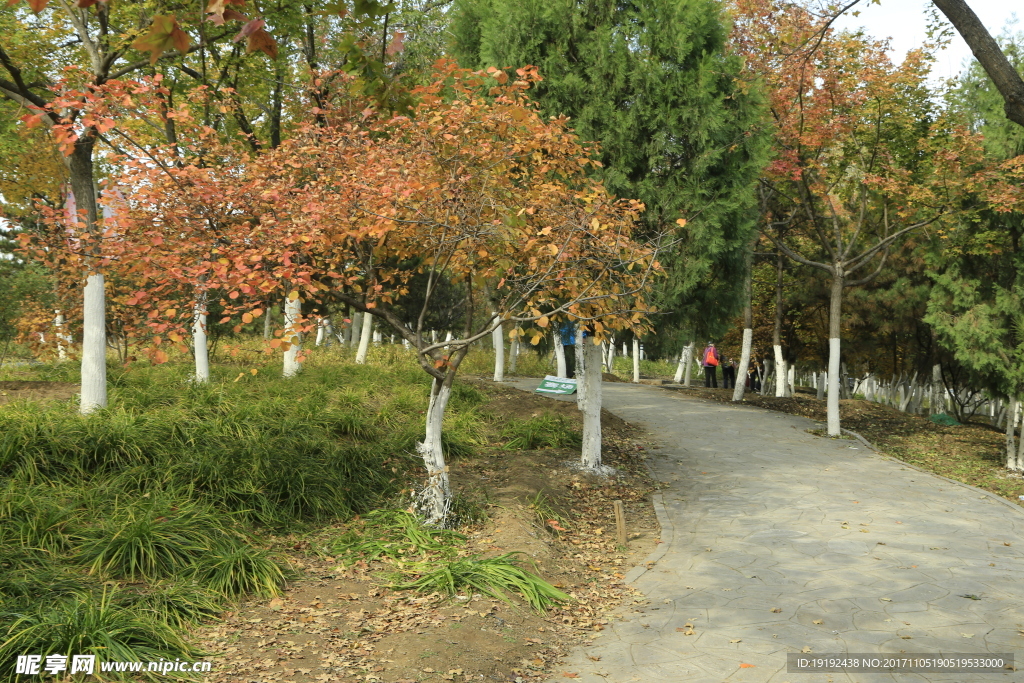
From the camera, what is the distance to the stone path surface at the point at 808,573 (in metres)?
5.82

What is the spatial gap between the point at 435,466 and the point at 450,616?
2086 mm

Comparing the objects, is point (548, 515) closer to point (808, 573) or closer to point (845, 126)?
point (808, 573)

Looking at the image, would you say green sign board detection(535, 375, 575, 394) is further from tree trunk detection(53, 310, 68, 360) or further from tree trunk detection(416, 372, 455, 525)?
tree trunk detection(53, 310, 68, 360)

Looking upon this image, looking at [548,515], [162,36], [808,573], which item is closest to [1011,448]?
[808,573]

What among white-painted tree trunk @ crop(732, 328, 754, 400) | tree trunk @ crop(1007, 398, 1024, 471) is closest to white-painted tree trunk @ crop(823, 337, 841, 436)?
tree trunk @ crop(1007, 398, 1024, 471)

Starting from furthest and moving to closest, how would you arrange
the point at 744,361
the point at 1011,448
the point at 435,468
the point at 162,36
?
the point at 744,361, the point at 1011,448, the point at 435,468, the point at 162,36

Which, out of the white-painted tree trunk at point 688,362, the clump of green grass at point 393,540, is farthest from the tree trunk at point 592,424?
the white-painted tree trunk at point 688,362

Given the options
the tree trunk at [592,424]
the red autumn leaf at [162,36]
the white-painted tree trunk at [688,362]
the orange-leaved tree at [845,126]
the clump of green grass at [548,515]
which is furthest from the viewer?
the white-painted tree trunk at [688,362]

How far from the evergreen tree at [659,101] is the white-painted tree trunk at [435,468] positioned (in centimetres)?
382

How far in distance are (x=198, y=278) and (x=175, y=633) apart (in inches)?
115

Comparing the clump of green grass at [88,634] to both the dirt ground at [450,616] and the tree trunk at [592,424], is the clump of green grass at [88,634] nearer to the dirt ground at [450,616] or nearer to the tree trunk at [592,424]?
the dirt ground at [450,616]

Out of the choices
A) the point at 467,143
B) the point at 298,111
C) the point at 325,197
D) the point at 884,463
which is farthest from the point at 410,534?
the point at 298,111

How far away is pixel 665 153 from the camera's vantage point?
10.9m

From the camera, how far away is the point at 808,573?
7559 mm
